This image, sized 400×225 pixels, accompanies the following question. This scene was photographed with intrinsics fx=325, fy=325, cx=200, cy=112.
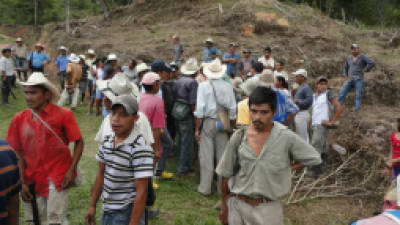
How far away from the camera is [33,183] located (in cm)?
317

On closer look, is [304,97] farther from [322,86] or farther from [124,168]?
[124,168]

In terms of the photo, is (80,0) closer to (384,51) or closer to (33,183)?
(384,51)

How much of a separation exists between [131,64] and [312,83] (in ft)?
18.7

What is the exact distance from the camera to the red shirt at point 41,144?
3.14 meters

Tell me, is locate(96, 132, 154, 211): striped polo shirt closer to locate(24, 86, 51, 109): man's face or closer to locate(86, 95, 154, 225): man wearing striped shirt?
locate(86, 95, 154, 225): man wearing striped shirt

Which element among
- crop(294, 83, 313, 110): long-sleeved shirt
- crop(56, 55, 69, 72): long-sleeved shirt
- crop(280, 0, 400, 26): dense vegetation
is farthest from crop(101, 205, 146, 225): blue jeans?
crop(280, 0, 400, 26): dense vegetation

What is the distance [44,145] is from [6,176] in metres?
1.17

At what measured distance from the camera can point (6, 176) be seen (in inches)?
79.5

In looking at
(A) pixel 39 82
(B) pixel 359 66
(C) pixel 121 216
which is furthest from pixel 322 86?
(A) pixel 39 82

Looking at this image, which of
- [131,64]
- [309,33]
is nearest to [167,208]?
[131,64]

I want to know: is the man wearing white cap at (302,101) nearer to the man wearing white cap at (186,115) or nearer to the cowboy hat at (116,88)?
the man wearing white cap at (186,115)

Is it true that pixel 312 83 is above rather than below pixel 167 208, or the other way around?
above

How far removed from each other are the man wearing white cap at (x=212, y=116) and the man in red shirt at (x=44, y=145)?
232 cm

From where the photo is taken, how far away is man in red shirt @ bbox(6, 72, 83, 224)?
124 inches
